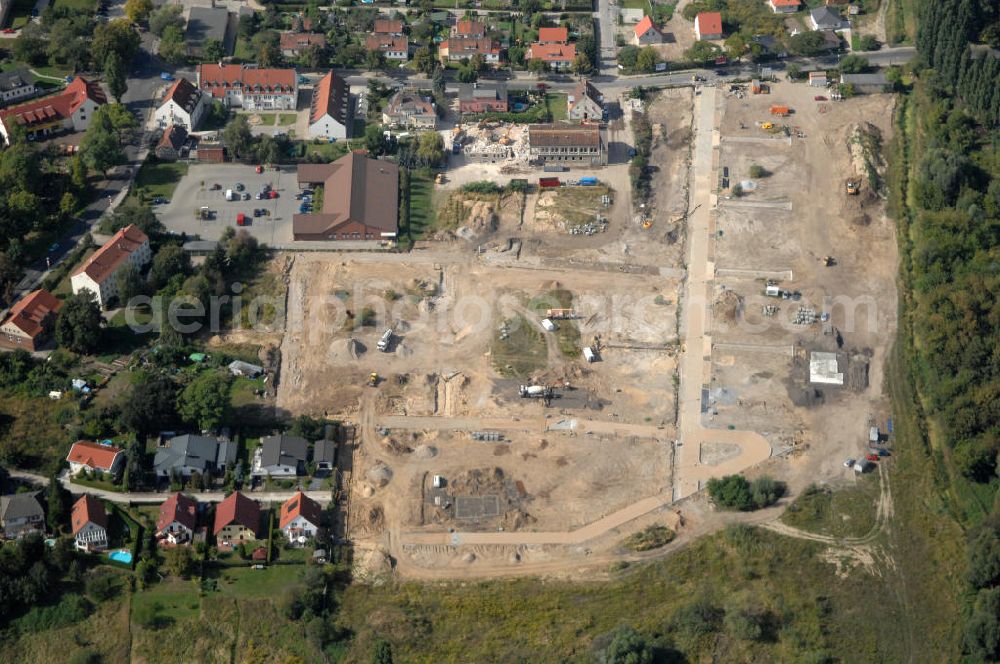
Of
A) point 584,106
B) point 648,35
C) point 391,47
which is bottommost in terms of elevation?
point 584,106

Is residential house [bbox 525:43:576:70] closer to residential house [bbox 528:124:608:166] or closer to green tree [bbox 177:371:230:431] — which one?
residential house [bbox 528:124:608:166]

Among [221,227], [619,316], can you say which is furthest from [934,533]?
[221,227]

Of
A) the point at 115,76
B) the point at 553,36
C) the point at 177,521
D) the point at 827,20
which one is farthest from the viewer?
the point at 827,20

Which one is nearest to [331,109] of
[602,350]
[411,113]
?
[411,113]

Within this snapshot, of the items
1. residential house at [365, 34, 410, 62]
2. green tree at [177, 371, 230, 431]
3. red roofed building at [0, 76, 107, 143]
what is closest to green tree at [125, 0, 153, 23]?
red roofed building at [0, 76, 107, 143]

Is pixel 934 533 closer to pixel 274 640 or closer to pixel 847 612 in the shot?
pixel 847 612

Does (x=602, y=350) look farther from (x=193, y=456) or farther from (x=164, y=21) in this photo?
(x=164, y=21)
